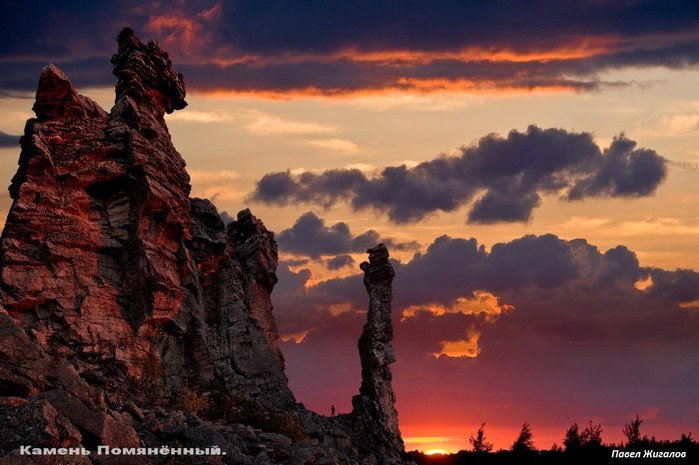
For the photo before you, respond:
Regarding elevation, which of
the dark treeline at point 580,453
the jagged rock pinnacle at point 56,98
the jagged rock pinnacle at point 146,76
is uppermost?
the jagged rock pinnacle at point 146,76

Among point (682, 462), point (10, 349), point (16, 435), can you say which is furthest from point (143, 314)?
point (682, 462)

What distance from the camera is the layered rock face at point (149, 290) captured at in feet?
179

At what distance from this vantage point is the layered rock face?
54469 mm

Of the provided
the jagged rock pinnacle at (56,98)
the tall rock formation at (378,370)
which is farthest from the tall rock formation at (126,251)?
the tall rock formation at (378,370)

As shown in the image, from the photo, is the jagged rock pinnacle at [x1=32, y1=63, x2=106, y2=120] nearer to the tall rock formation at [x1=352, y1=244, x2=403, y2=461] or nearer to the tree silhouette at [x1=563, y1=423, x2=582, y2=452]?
the tall rock formation at [x1=352, y1=244, x2=403, y2=461]

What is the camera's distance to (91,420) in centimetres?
3606

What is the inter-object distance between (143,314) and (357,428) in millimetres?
21225

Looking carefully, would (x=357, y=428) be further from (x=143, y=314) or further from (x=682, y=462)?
(x=682, y=462)

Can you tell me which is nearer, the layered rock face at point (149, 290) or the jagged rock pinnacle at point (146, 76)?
the layered rock face at point (149, 290)

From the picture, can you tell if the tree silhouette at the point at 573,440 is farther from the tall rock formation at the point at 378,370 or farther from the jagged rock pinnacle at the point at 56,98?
the jagged rock pinnacle at the point at 56,98

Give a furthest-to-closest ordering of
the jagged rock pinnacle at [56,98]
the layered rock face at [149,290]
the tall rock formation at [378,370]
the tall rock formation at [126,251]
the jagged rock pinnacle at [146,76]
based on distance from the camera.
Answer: the tall rock formation at [378,370] → the jagged rock pinnacle at [146,76] → the jagged rock pinnacle at [56,98] → the tall rock formation at [126,251] → the layered rock face at [149,290]

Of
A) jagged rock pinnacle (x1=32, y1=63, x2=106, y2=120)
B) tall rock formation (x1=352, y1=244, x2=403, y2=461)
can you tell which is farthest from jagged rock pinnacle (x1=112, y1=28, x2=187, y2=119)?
tall rock formation (x1=352, y1=244, x2=403, y2=461)

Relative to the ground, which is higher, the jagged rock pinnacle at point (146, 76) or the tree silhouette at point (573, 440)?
the jagged rock pinnacle at point (146, 76)

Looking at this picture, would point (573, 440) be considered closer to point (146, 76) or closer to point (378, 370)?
point (378, 370)
